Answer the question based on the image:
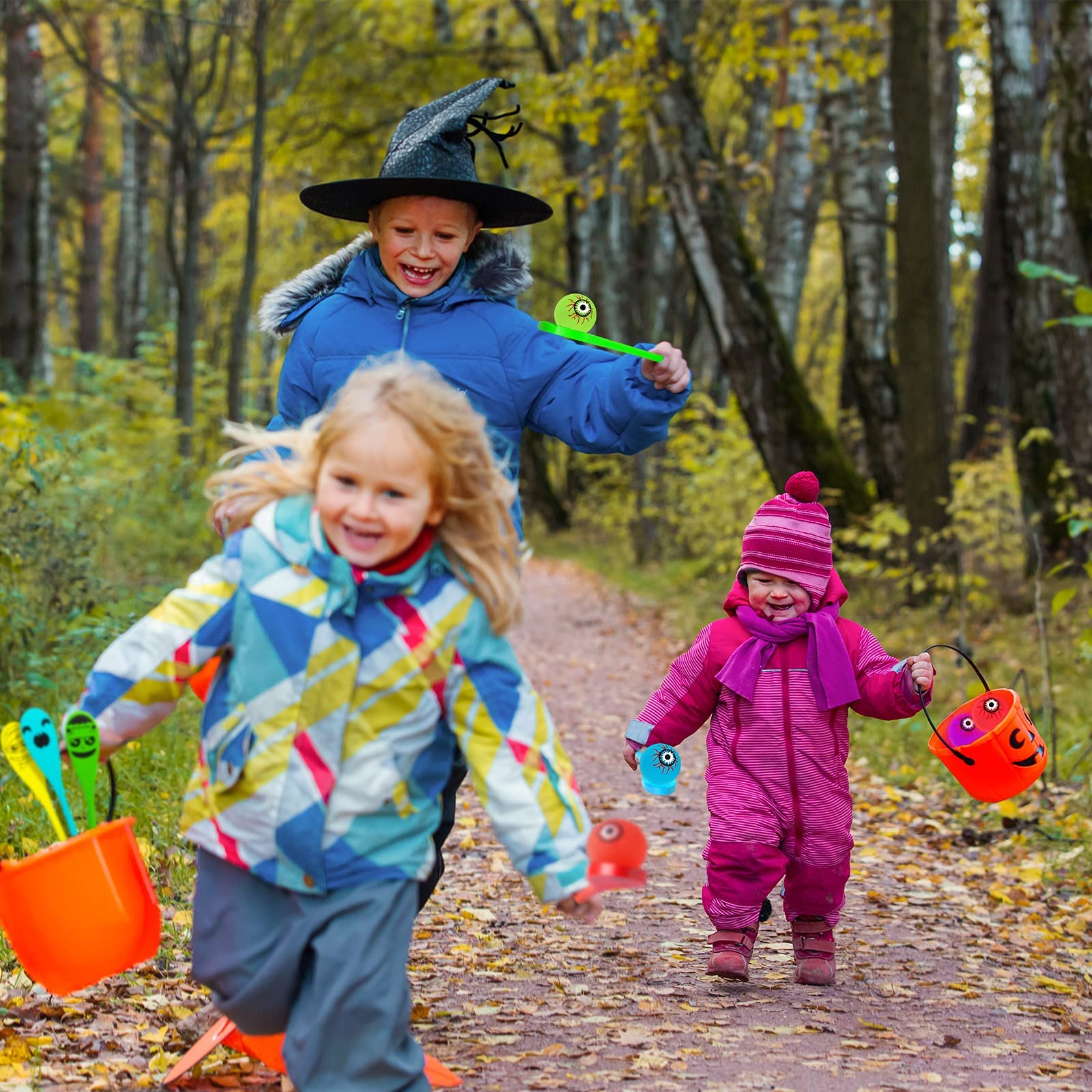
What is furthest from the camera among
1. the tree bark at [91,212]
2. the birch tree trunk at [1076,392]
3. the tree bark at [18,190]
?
the tree bark at [91,212]

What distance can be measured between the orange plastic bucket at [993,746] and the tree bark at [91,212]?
19.3 metres

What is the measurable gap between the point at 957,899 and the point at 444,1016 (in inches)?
99.3

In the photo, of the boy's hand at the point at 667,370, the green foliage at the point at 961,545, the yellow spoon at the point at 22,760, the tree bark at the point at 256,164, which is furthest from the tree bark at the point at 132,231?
the yellow spoon at the point at 22,760

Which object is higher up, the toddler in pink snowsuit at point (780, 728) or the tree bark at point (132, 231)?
the tree bark at point (132, 231)

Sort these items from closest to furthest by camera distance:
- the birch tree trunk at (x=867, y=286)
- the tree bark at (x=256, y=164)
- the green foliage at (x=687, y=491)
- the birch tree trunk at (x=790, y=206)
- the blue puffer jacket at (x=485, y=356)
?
the blue puffer jacket at (x=485, y=356)
the birch tree trunk at (x=867, y=286)
the tree bark at (x=256, y=164)
the green foliage at (x=687, y=491)
the birch tree trunk at (x=790, y=206)

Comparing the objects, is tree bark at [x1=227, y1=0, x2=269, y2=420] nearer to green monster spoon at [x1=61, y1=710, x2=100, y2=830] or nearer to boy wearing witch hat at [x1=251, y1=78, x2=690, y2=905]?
boy wearing witch hat at [x1=251, y1=78, x2=690, y2=905]

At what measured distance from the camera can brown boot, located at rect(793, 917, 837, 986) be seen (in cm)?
416

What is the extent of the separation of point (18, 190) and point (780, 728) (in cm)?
1230

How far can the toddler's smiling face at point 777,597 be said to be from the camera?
4.21 meters

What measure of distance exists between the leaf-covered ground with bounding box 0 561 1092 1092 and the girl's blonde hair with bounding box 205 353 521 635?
1.30 metres

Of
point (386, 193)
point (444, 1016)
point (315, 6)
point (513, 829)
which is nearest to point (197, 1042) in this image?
point (444, 1016)

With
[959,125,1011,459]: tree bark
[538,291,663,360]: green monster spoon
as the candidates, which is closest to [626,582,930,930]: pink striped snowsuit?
[538,291,663,360]: green monster spoon

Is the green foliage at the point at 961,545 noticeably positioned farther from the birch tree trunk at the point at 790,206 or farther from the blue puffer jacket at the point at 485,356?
the blue puffer jacket at the point at 485,356

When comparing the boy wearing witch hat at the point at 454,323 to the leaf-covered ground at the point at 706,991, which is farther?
the boy wearing witch hat at the point at 454,323
